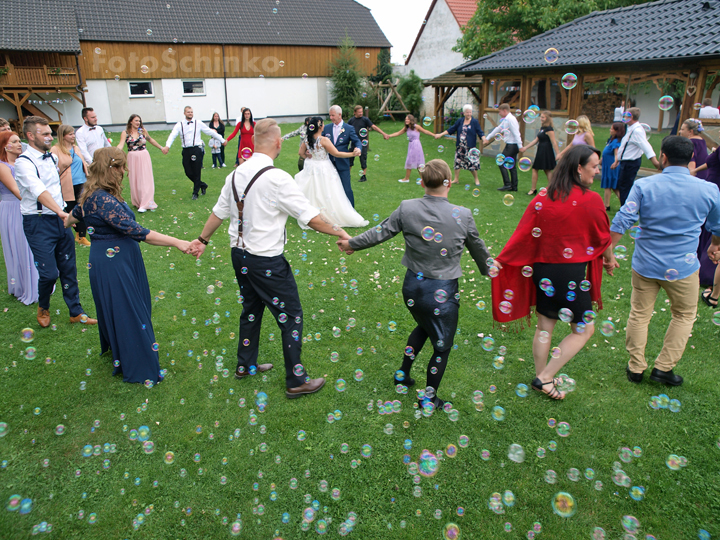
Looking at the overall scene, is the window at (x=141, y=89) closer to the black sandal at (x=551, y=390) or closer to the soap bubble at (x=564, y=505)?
the black sandal at (x=551, y=390)

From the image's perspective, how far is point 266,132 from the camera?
11.7 ft

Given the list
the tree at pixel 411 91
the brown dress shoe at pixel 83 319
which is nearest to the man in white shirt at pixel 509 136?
the brown dress shoe at pixel 83 319

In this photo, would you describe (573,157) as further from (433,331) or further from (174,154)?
(174,154)

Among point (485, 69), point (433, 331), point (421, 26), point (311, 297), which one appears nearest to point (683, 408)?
point (433, 331)

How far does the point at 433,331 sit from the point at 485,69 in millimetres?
15324

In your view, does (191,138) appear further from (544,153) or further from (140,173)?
(544,153)

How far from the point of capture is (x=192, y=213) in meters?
9.88

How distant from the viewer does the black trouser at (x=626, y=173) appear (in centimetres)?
872

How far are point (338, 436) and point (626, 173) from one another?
25.9 feet

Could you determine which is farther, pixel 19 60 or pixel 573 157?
pixel 19 60

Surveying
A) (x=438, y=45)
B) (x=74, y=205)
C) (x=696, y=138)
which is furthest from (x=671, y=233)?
(x=438, y=45)

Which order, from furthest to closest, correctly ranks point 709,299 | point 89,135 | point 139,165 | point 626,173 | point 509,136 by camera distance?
1. point 509,136
2. point 139,165
3. point 626,173
4. point 89,135
5. point 709,299

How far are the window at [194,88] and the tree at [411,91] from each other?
37.3 ft

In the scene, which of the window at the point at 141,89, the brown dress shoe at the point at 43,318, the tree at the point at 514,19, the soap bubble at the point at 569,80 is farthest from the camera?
the window at the point at 141,89
